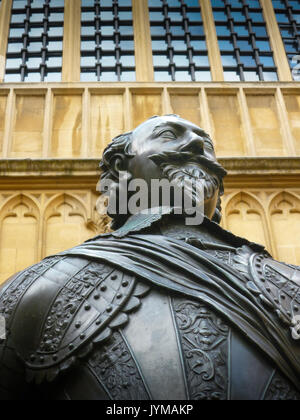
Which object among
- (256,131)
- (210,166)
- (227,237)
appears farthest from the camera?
(256,131)

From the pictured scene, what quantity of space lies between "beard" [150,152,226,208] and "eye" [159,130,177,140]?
11cm

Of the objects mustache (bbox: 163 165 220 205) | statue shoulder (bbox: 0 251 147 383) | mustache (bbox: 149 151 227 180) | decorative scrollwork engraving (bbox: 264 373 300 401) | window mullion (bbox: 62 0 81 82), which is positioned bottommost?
decorative scrollwork engraving (bbox: 264 373 300 401)

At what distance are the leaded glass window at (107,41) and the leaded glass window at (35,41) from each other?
0.37m

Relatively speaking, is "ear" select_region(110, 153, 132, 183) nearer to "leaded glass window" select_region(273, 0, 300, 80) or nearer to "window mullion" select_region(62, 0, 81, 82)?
"window mullion" select_region(62, 0, 81, 82)

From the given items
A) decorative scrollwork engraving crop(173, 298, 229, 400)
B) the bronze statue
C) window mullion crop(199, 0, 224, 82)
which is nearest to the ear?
the bronze statue

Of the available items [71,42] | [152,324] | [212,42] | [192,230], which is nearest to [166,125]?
[192,230]

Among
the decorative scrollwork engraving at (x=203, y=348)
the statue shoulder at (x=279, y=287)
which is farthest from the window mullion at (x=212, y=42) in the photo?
the decorative scrollwork engraving at (x=203, y=348)

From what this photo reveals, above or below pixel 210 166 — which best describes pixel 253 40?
above

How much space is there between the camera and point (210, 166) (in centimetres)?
259

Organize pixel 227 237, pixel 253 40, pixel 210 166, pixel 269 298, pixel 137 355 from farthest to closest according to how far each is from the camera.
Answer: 1. pixel 253 40
2. pixel 210 166
3. pixel 227 237
4. pixel 269 298
5. pixel 137 355

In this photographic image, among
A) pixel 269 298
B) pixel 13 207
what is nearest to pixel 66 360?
pixel 269 298

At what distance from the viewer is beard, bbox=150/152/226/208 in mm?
2436

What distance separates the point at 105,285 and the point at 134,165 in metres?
0.81

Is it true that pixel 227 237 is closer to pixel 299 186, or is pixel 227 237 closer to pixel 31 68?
pixel 299 186
